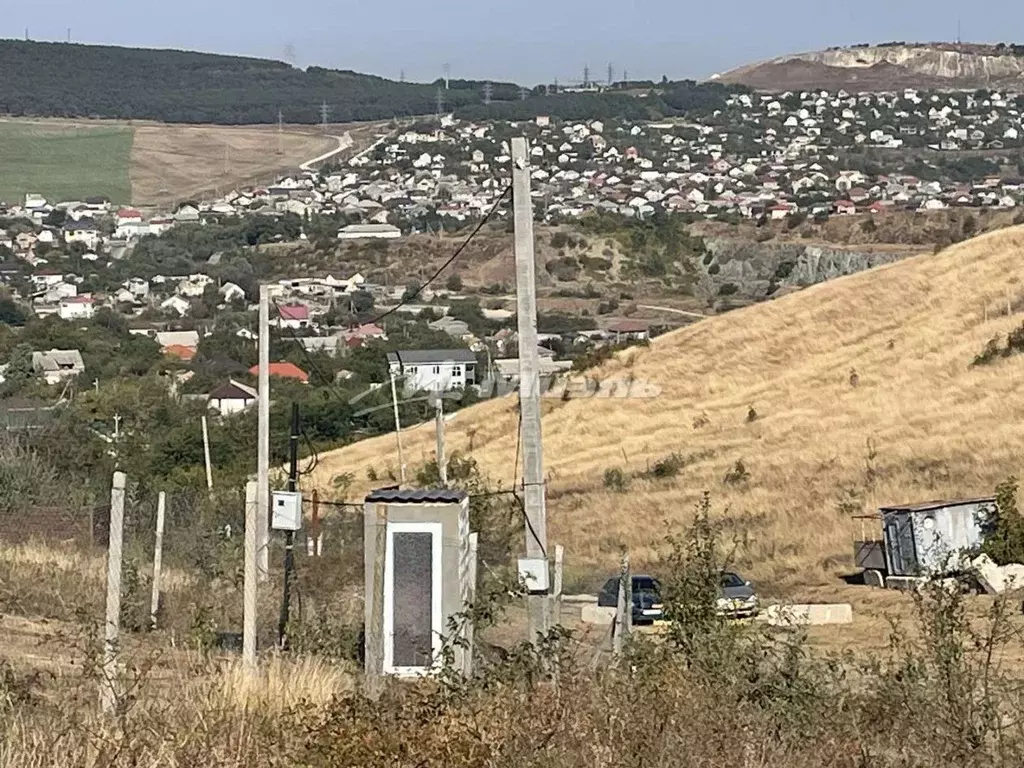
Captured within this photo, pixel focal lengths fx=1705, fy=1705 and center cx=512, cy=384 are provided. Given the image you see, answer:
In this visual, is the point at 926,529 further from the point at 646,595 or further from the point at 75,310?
the point at 75,310

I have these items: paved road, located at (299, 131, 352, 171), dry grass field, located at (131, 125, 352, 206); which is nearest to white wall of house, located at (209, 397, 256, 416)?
dry grass field, located at (131, 125, 352, 206)

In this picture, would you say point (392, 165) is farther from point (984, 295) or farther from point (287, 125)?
point (984, 295)

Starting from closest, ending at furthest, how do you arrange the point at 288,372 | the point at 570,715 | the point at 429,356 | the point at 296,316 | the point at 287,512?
the point at 570,715
the point at 287,512
the point at 288,372
the point at 429,356
the point at 296,316

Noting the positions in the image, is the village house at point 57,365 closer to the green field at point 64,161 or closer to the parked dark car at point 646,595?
the parked dark car at point 646,595

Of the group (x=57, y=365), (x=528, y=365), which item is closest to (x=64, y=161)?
(x=57, y=365)

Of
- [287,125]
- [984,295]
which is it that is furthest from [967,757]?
[287,125]

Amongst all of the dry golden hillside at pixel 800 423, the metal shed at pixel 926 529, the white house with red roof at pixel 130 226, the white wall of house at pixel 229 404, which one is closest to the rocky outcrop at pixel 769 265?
the dry golden hillside at pixel 800 423

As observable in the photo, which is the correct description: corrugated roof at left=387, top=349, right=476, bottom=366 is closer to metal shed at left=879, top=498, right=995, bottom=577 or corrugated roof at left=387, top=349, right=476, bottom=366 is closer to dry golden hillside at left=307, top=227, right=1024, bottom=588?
dry golden hillside at left=307, top=227, right=1024, bottom=588
